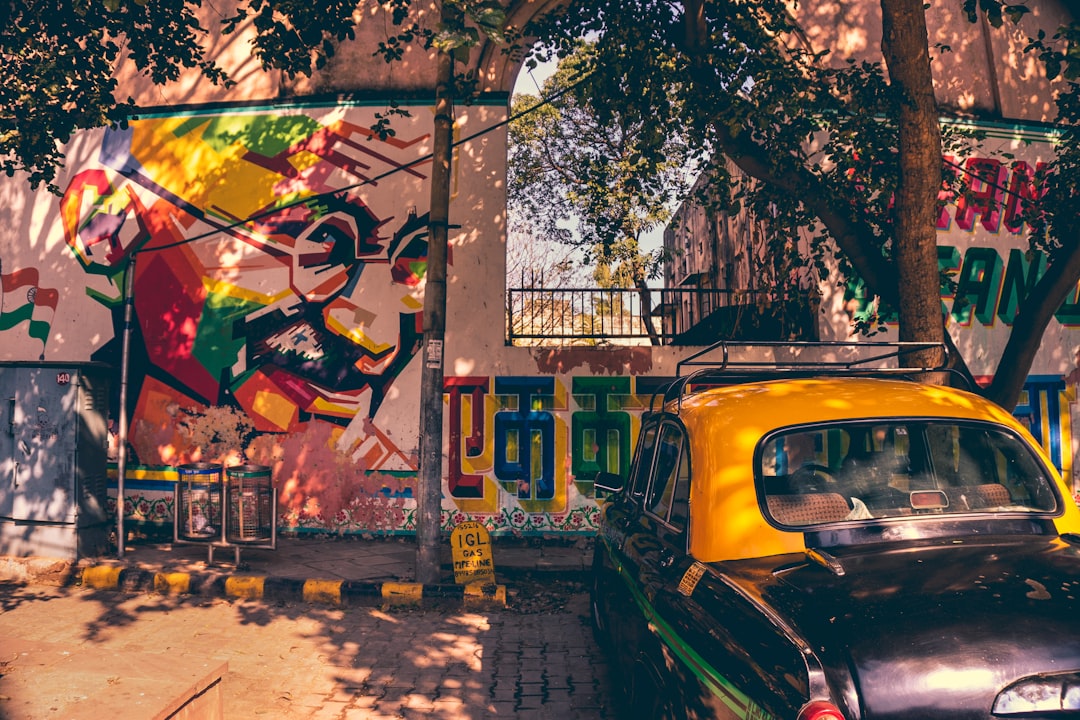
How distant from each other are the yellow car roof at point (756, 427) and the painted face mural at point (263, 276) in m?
6.78

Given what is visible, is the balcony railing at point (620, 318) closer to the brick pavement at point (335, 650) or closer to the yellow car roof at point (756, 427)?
the brick pavement at point (335, 650)

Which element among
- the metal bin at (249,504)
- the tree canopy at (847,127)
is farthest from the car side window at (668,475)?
the metal bin at (249,504)

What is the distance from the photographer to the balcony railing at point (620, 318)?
1004 centimetres

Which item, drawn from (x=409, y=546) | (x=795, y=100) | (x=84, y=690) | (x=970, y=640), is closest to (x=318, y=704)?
(x=84, y=690)

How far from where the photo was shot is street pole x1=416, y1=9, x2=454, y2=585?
7.66m

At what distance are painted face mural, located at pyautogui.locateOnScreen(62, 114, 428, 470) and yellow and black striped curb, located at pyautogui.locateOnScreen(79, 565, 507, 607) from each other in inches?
99.7

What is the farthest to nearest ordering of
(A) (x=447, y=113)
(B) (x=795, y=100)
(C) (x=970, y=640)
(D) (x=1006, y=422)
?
(A) (x=447, y=113) → (B) (x=795, y=100) → (D) (x=1006, y=422) → (C) (x=970, y=640)

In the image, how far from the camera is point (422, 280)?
10.0 meters

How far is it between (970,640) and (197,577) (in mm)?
7232

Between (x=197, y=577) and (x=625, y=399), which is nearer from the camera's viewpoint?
(x=197, y=577)

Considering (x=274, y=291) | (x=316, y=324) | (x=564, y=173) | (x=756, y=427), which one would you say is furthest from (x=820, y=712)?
(x=564, y=173)

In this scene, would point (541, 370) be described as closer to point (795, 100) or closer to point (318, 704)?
point (795, 100)

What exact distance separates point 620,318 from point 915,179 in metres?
4.42

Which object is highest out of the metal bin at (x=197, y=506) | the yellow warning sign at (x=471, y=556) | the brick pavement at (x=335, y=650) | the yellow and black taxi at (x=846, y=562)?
the yellow and black taxi at (x=846, y=562)
